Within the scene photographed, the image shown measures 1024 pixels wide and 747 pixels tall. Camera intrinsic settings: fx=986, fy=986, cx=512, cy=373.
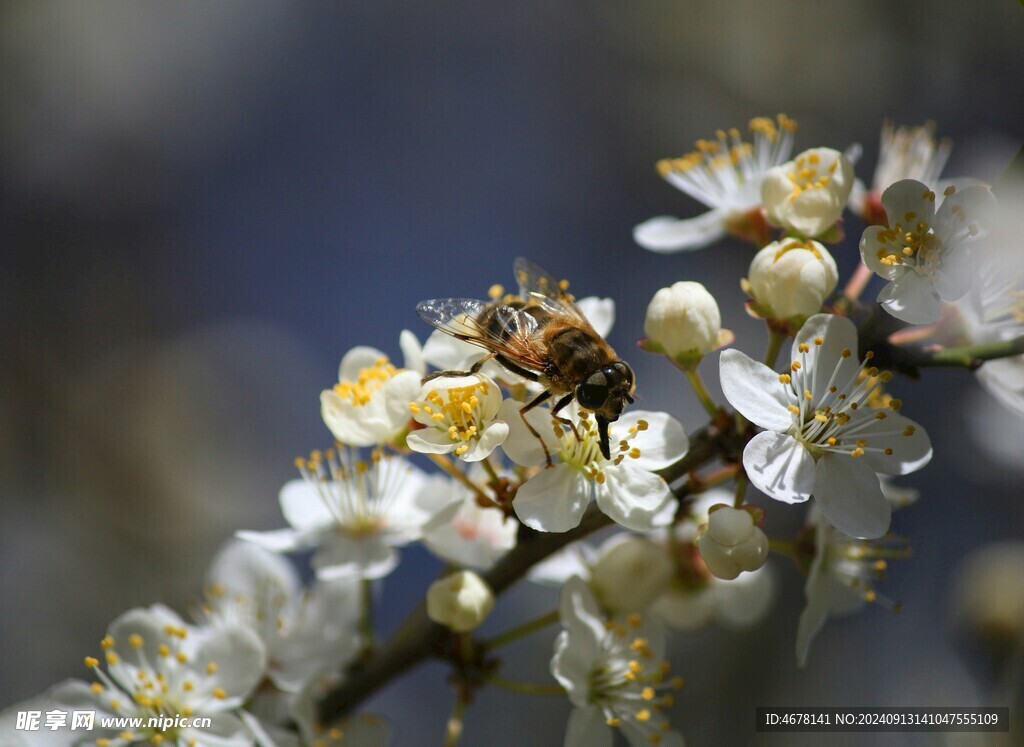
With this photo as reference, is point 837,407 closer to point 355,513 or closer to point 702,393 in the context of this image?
point 702,393

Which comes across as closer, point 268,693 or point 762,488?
point 762,488

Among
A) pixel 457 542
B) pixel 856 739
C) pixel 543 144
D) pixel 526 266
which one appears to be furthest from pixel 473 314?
pixel 543 144

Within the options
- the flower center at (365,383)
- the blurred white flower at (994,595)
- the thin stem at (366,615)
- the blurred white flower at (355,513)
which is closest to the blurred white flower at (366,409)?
the flower center at (365,383)

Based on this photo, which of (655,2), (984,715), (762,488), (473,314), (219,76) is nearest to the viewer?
(762,488)

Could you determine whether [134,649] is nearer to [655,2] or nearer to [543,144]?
[543,144]

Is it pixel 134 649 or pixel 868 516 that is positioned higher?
pixel 868 516

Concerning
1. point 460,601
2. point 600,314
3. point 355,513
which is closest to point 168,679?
point 355,513
